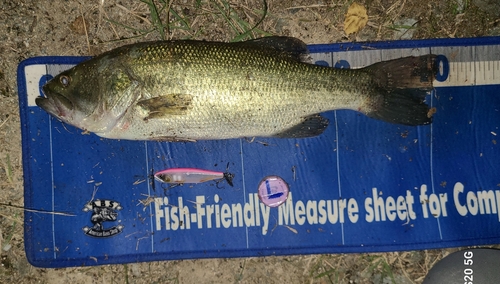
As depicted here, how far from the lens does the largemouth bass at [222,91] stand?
292cm

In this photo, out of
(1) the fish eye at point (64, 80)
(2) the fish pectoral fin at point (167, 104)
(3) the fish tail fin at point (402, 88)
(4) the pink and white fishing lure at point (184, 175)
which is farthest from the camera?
(4) the pink and white fishing lure at point (184, 175)

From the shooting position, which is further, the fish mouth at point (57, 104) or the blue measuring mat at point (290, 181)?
the blue measuring mat at point (290, 181)

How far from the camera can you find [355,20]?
142 inches

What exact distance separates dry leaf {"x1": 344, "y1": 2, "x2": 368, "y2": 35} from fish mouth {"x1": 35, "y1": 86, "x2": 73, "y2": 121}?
2509 mm

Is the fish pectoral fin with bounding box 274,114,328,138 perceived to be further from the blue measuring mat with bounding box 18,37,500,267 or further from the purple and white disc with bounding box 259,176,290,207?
the purple and white disc with bounding box 259,176,290,207

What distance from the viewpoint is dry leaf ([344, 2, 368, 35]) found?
360 cm

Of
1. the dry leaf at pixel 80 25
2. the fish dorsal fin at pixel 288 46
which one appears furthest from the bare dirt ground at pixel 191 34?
the fish dorsal fin at pixel 288 46

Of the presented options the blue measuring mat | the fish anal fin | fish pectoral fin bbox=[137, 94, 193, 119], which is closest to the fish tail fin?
the fish anal fin

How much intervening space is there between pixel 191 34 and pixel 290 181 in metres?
1.65

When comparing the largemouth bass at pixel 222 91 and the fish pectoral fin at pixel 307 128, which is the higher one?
the largemouth bass at pixel 222 91

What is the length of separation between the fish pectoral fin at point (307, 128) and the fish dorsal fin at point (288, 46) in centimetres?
49

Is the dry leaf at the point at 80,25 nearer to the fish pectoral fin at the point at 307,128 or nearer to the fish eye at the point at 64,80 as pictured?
the fish eye at the point at 64,80

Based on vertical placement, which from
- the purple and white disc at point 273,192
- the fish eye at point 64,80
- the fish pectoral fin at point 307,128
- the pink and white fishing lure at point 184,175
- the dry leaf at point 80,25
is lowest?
the purple and white disc at point 273,192

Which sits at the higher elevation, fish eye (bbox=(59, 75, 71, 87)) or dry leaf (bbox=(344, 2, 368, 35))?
dry leaf (bbox=(344, 2, 368, 35))
